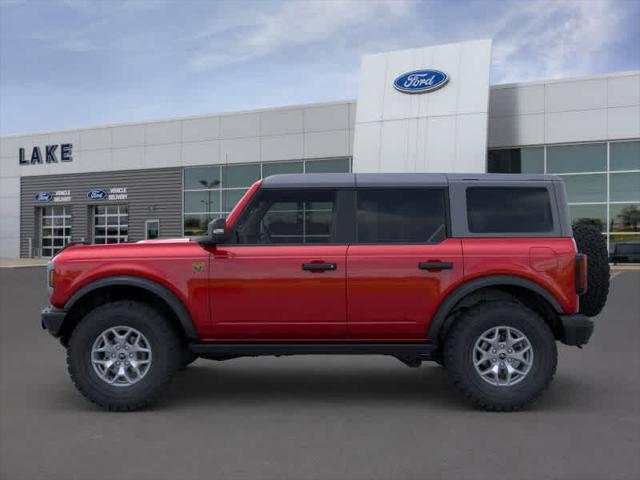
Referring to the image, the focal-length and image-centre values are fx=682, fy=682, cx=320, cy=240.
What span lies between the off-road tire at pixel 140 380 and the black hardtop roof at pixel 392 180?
1486mm

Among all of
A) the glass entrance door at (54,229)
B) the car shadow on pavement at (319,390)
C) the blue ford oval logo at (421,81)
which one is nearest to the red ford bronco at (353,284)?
the car shadow on pavement at (319,390)

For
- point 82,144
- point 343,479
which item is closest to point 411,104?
point 82,144

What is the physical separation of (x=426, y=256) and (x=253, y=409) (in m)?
1.84

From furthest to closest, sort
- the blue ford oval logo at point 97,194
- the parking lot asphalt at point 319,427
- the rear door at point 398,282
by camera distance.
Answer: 1. the blue ford oval logo at point 97,194
2. the rear door at point 398,282
3. the parking lot asphalt at point 319,427

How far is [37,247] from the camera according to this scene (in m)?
42.0

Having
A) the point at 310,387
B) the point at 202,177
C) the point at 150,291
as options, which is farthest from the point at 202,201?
the point at 150,291

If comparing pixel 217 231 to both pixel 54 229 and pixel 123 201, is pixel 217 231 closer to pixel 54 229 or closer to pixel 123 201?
pixel 123 201

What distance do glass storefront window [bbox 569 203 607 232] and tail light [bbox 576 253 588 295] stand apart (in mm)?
23849

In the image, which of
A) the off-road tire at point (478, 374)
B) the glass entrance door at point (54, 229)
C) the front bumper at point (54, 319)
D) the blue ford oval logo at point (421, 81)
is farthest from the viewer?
the glass entrance door at point (54, 229)

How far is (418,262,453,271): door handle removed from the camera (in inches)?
215

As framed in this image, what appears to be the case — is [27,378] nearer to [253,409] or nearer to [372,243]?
[253,409]

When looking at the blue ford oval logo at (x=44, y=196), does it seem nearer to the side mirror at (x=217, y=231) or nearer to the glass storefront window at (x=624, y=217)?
the glass storefront window at (x=624, y=217)

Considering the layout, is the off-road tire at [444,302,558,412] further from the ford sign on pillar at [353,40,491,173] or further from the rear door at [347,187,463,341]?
the ford sign on pillar at [353,40,491,173]

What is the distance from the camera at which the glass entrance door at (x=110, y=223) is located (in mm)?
38616
